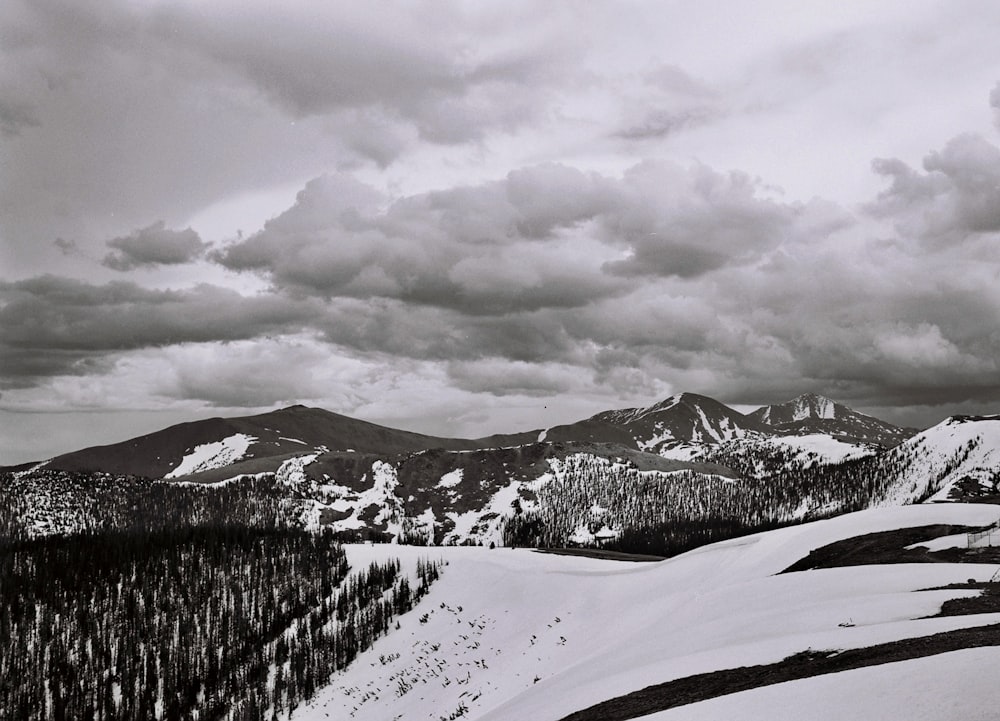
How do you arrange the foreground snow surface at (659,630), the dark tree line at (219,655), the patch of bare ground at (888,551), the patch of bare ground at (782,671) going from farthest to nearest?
the dark tree line at (219,655), the patch of bare ground at (888,551), the patch of bare ground at (782,671), the foreground snow surface at (659,630)

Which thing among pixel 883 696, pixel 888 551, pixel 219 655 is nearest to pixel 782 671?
pixel 883 696

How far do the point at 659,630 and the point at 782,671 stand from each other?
20.8m

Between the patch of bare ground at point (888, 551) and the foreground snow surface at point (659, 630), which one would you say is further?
the patch of bare ground at point (888, 551)

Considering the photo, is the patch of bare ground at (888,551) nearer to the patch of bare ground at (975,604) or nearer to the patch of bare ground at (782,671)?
the patch of bare ground at (975,604)

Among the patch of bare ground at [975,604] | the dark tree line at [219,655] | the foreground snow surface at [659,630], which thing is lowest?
the dark tree line at [219,655]

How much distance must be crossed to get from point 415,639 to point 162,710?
97.0 metres

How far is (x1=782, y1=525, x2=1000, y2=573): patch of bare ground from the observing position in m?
38.4

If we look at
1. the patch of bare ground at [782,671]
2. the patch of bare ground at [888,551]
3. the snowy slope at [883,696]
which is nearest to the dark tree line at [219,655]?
the patch of bare ground at [888,551]

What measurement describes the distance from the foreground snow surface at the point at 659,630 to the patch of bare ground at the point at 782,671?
2.36 ft

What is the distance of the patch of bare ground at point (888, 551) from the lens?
38.4 metres

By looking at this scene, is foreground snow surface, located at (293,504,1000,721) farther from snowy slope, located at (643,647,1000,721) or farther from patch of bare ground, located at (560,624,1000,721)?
patch of bare ground, located at (560,624,1000,721)

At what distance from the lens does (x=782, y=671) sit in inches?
714

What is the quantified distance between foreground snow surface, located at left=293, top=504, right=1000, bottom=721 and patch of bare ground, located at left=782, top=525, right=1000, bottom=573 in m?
1.87

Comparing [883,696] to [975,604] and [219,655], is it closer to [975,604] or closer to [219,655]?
[975,604]
